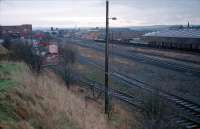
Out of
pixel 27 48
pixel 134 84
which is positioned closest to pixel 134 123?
pixel 134 84

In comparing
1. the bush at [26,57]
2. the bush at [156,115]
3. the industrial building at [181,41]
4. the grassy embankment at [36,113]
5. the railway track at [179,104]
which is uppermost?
the industrial building at [181,41]

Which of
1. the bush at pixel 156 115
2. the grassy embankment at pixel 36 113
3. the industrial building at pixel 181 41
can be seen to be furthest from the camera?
the industrial building at pixel 181 41

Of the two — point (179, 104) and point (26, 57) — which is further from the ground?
point (26, 57)

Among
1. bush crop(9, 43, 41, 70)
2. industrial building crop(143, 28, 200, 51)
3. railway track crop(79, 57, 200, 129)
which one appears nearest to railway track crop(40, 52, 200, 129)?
railway track crop(79, 57, 200, 129)

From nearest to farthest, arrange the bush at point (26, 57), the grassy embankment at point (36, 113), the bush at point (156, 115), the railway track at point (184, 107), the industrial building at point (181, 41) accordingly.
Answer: the grassy embankment at point (36, 113)
the bush at point (156, 115)
the railway track at point (184, 107)
the bush at point (26, 57)
the industrial building at point (181, 41)

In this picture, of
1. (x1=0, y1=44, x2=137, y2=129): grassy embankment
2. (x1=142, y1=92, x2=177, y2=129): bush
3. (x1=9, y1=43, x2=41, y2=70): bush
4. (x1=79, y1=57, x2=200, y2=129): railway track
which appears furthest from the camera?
(x1=9, y1=43, x2=41, y2=70): bush

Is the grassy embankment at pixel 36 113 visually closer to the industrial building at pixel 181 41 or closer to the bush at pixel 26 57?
the bush at pixel 26 57

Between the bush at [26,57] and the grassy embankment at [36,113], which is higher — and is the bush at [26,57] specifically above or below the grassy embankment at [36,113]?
above

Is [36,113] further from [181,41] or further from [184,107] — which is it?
[181,41]

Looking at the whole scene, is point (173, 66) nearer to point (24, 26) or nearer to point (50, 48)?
point (50, 48)

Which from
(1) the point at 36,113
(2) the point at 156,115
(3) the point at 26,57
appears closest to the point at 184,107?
(2) the point at 156,115

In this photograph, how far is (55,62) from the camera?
3656 cm

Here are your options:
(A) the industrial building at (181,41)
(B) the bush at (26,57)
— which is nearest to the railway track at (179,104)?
(B) the bush at (26,57)

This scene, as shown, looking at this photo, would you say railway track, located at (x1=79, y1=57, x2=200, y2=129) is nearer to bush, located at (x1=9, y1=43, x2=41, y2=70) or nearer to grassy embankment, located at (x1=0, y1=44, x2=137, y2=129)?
grassy embankment, located at (x1=0, y1=44, x2=137, y2=129)
